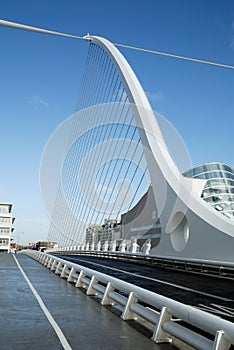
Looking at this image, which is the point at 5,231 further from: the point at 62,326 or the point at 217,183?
the point at 62,326

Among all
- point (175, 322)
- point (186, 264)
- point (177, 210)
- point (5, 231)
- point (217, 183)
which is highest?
point (217, 183)

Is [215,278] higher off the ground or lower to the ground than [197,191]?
lower

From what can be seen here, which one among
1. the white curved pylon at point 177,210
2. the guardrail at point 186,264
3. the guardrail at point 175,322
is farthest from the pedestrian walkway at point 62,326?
the white curved pylon at point 177,210

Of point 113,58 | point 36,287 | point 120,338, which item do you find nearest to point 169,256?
point 36,287

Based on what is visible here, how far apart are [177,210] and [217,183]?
45218mm

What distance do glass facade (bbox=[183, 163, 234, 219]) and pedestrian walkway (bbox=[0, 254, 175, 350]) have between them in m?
43.5

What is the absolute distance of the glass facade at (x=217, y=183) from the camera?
57406 millimetres

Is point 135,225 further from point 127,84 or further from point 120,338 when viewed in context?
point 120,338

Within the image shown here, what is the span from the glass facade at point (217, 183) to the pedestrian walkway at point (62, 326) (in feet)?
143

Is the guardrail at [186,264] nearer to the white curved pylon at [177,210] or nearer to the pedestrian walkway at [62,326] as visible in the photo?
the white curved pylon at [177,210]

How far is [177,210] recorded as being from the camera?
73.3 feet

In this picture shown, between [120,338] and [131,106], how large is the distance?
82.4ft

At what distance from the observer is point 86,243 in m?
44.5

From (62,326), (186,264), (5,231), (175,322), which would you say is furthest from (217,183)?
(62,326)
